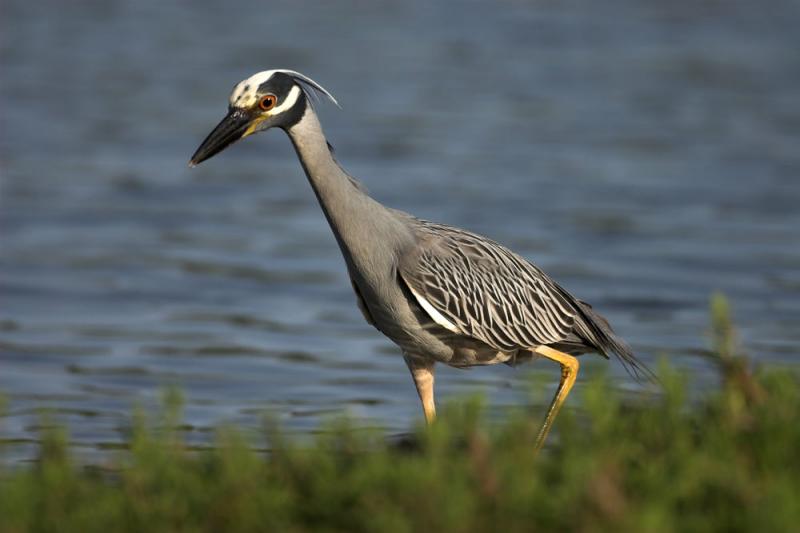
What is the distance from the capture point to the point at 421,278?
27.0 ft

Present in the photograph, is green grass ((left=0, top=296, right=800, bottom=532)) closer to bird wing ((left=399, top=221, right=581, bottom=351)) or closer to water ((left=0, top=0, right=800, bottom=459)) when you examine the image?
water ((left=0, top=0, right=800, bottom=459))

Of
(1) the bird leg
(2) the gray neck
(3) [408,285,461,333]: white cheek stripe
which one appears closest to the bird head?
(2) the gray neck

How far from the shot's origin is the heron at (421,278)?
8.05 m

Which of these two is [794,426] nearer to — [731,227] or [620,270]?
[620,270]

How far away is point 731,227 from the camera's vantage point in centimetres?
1691

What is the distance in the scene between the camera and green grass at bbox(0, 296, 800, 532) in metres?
5.15

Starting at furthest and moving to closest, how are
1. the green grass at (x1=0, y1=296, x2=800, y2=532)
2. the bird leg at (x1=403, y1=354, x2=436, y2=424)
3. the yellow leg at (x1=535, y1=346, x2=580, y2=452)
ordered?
the bird leg at (x1=403, y1=354, x2=436, y2=424), the yellow leg at (x1=535, y1=346, x2=580, y2=452), the green grass at (x1=0, y1=296, x2=800, y2=532)

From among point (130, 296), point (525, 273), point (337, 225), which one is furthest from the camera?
point (130, 296)

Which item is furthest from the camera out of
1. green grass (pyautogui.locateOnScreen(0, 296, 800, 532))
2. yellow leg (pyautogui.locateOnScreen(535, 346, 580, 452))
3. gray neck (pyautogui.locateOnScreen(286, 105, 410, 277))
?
yellow leg (pyautogui.locateOnScreen(535, 346, 580, 452))

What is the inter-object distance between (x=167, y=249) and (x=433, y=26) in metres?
14.2

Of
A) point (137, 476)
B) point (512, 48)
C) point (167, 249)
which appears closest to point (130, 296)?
point (167, 249)

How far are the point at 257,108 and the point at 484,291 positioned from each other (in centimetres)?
180

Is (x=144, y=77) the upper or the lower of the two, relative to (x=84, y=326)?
upper

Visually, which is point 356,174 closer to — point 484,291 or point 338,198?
point 484,291
